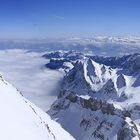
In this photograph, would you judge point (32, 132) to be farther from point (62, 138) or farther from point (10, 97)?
point (62, 138)

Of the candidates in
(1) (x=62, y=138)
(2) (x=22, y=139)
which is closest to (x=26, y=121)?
(2) (x=22, y=139)

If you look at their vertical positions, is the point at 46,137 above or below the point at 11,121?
below

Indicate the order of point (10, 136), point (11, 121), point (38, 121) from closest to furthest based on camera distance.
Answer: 1. point (10, 136)
2. point (11, 121)
3. point (38, 121)

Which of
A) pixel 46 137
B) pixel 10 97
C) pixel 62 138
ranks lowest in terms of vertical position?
pixel 62 138

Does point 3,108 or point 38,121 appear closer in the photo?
point 3,108

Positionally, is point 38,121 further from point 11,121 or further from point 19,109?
point 11,121

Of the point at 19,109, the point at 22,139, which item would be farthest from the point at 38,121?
the point at 22,139

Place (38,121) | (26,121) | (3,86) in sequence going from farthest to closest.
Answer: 1. (3,86)
2. (38,121)
3. (26,121)

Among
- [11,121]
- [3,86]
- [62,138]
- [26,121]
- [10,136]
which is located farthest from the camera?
[62,138]

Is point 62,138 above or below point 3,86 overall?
below
